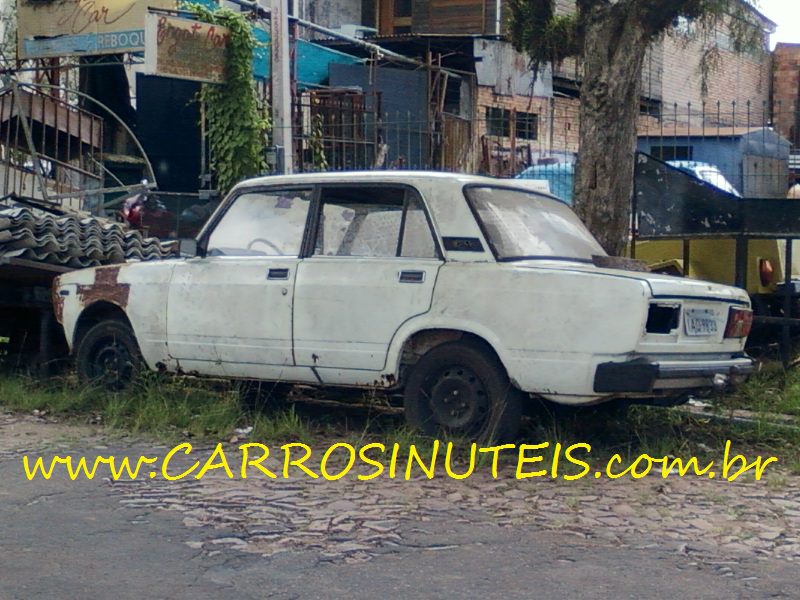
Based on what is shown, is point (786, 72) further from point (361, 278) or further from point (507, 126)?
point (361, 278)

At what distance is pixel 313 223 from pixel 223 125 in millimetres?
8880

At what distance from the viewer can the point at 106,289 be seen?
8.10 meters

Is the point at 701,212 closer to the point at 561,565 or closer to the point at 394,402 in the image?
the point at 394,402

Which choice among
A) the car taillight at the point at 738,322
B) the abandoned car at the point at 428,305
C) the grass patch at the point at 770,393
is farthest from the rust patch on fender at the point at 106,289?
the grass patch at the point at 770,393

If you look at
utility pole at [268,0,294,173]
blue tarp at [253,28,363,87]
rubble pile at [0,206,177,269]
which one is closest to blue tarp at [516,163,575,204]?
utility pole at [268,0,294,173]

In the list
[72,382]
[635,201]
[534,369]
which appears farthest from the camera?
[635,201]

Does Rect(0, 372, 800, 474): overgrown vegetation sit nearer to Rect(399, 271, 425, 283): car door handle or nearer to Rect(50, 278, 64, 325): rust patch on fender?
Rect(50, 278, 64, 325): rust patch on fender

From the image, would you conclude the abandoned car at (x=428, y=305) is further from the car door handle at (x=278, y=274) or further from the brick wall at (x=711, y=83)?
the brick wall at (x=711, y=83)

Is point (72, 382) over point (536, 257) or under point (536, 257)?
under

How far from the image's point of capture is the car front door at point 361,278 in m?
6.75

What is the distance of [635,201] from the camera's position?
31.7 feet

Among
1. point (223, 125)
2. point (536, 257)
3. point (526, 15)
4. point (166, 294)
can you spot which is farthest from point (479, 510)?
point (223, 125)

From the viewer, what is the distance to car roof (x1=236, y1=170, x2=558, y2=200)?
22.8 feet

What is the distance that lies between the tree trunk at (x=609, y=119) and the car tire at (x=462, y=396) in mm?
3187
